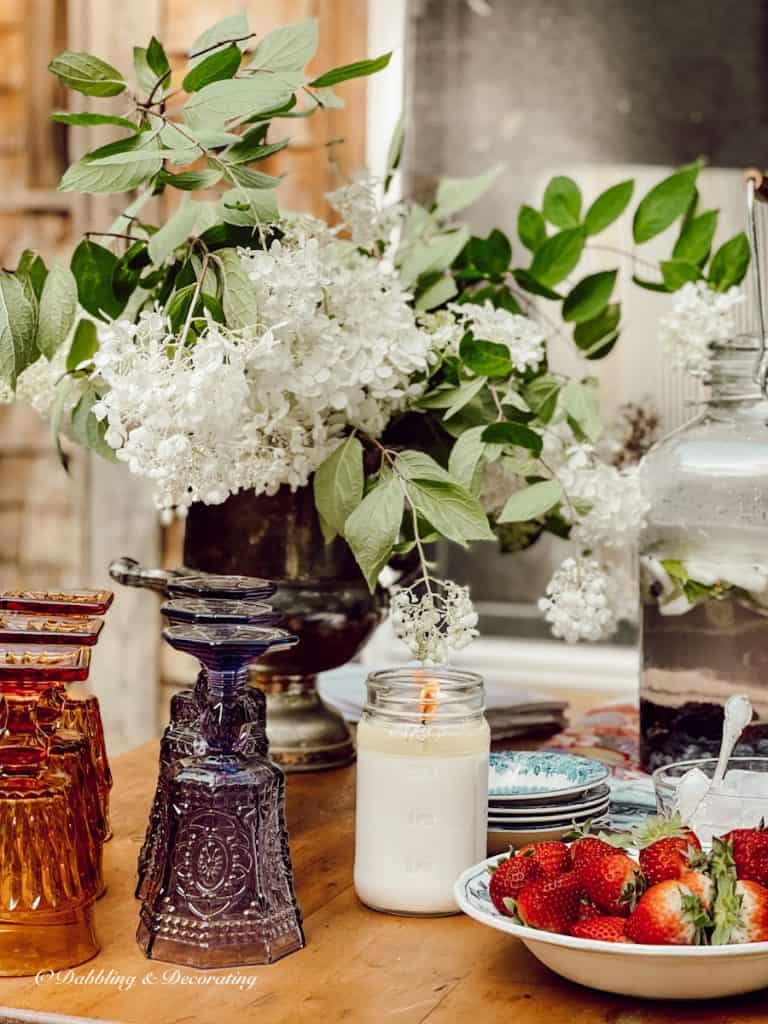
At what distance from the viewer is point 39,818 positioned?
0.88 m

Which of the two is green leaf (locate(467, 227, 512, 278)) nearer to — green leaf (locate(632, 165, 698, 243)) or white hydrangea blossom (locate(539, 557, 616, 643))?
green leaf (locate(632, 165, 698, 243))

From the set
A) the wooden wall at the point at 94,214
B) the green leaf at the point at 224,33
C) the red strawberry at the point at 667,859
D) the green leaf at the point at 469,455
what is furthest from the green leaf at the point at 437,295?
the wooden wall at the point at 94,214

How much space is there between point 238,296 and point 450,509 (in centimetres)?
24

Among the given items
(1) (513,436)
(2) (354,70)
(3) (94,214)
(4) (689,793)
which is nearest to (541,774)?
(4) (689,793)

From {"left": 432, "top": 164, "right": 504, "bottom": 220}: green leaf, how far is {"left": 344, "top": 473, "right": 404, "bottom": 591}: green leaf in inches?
21.0

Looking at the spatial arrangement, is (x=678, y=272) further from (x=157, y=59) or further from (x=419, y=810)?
(x=419, y=810)

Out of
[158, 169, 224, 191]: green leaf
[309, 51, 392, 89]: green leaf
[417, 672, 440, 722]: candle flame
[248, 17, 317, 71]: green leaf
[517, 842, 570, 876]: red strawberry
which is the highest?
[248, 17, 317, 71]: green leaf

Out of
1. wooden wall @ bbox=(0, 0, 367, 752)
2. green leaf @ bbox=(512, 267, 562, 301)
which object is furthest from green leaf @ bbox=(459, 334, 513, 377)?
wooden wall @ bbox=(0, 0, 367, 752)

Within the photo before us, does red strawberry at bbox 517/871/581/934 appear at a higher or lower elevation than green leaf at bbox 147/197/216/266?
lower

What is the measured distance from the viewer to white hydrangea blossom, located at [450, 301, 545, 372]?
129 cm

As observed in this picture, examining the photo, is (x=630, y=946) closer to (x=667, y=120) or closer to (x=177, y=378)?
(x=177, y=378)

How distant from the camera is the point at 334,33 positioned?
219cm

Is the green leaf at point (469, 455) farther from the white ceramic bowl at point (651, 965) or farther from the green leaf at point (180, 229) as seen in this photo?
the white ceramic bowl at point (651, 965)

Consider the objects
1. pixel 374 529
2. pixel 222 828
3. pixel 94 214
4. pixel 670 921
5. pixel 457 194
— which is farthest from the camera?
pixel 94 214
